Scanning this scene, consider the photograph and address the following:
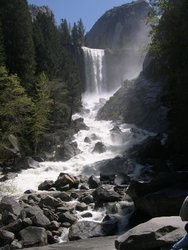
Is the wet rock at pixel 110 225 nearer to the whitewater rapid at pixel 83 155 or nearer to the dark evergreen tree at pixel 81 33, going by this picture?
the whitewater rapid at pixel 83 155

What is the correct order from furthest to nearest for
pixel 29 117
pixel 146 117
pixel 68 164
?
pixel 146 117, pixel 29 117, pixel 68 164

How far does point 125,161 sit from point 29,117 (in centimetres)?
1045

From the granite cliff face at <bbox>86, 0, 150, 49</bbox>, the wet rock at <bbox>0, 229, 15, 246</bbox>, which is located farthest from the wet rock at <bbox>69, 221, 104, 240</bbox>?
the granite cliff face at <bbox>86, 0, 150, 49</bbox>

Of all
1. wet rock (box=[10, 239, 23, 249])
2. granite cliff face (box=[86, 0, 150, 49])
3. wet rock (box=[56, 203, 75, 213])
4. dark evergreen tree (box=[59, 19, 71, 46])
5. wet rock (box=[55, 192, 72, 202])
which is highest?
granite cliff face (box=[86, 0, 150, 49])

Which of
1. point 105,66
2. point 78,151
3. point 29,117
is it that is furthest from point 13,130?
point 105,66

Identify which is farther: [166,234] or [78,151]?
[78,151]

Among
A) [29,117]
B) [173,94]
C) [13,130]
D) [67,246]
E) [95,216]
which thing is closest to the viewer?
[67,246]

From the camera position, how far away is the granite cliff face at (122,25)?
431ft

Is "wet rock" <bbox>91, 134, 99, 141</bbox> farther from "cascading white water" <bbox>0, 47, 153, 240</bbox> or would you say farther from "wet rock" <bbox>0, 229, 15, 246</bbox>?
"wet rock" <bbox>0, 229, 15, 246</bbox>

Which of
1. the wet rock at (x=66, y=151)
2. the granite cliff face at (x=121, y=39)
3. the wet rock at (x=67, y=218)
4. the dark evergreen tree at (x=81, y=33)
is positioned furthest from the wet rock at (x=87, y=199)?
the dark evergreen tree at (x=81, y=33)

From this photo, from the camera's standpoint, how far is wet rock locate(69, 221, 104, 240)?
18744 mm

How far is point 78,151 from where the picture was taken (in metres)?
44.1

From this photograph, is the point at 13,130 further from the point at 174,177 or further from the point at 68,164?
the point at 174,177

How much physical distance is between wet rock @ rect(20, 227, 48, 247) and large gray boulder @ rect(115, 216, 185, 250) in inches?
269
